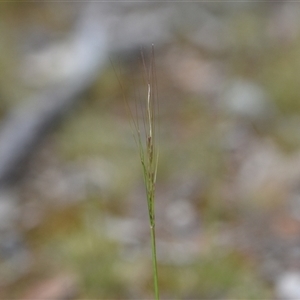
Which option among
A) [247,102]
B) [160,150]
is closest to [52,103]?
[160,150]

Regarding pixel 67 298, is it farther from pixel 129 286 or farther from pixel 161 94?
pixel 161 94

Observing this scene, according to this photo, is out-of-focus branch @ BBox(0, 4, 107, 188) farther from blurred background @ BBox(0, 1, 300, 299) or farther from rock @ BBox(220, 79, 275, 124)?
rock @ BBox(220, 79, 275, 124)

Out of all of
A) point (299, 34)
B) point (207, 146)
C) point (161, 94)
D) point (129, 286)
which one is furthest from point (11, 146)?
point (299, 34)

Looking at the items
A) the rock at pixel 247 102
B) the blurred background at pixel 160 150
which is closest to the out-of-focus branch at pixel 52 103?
the blurred background at pixel 160 150

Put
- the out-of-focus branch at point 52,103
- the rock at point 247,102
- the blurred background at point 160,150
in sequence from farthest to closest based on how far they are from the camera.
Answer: the rock at point 247,102 < the out-of-focus branch at point 52,103 < the blurred background at point 160,150

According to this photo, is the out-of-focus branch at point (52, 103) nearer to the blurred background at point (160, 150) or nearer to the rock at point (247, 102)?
the blurred background at point (160, 150)

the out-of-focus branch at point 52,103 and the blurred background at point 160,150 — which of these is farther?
the out-of-focus branch at point 52,103

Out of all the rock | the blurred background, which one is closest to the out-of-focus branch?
the blurred background

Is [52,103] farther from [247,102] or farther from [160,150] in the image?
[247,102]

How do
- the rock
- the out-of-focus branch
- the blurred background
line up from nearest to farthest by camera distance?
the blurred background
the out-of-focus branch
the rock
